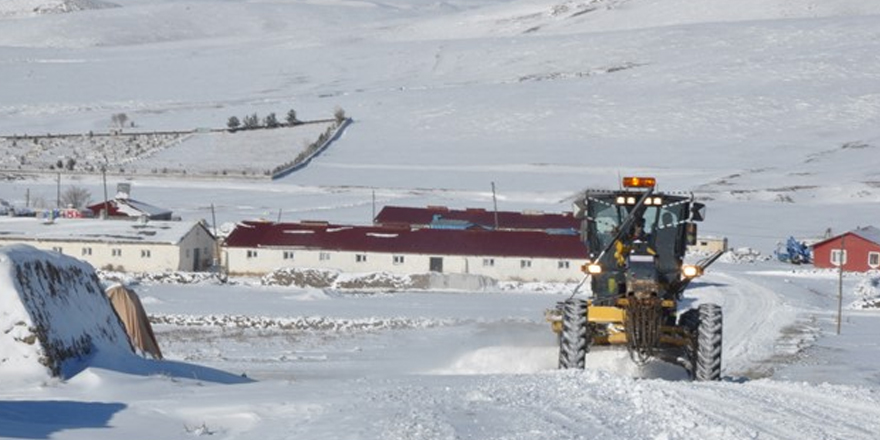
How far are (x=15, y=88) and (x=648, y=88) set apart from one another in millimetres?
57105

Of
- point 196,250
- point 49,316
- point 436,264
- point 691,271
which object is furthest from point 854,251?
point 49,316

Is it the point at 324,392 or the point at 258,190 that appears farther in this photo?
the point at 258,190

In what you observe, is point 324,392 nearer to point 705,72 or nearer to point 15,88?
point 705,72

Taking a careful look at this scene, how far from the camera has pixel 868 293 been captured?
42.4 meters

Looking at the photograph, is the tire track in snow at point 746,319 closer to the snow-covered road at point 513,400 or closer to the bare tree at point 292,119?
the snow-covered road at point 513,400

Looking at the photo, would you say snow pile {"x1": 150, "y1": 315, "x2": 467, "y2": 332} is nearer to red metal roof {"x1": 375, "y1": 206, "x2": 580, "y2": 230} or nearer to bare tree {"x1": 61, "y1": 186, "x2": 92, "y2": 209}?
red metal roof {"x1": 375, "y1": 206, "x2": 580, "y2": 230}

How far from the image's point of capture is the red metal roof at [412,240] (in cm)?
4684

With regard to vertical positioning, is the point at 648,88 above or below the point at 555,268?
above

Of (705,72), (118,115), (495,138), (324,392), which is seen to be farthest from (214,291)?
(705,72)

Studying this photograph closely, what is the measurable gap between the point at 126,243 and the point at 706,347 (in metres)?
32.9

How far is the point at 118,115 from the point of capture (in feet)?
378

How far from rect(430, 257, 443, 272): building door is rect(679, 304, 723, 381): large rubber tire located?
30.5m

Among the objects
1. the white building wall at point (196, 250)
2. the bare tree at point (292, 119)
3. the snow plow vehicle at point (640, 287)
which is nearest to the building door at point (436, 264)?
the white building wall at point (196, 250)

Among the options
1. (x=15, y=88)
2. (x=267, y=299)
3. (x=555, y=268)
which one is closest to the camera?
(x=267, y=299)
